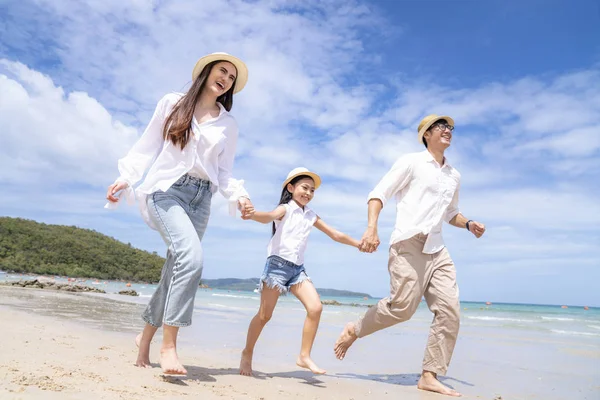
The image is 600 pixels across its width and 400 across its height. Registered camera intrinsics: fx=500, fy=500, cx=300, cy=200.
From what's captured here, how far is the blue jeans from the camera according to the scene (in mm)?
3145

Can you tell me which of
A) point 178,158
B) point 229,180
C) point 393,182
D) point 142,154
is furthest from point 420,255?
point 142,154

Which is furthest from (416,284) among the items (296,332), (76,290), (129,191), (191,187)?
(76,290)

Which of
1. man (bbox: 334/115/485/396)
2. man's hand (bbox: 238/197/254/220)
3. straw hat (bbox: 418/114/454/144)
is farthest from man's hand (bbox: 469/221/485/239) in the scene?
man's hand (bbox: 238/197/254/220)

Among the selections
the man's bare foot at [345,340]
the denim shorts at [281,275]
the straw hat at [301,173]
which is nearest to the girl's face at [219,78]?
the straw hat at [301,173]

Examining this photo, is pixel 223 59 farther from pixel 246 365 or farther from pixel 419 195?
pixel 246 365

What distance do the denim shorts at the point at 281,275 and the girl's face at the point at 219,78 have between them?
146 centimetres

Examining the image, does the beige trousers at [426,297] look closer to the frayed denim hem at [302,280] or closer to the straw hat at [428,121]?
the frayed denim hem at [302,280]

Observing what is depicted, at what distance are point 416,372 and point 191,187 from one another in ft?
10.8

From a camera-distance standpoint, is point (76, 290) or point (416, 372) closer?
point (416, 372)

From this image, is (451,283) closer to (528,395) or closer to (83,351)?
(528,395)

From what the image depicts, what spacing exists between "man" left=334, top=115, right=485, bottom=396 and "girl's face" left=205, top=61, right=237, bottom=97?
63.6 inches

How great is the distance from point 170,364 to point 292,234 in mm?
1661

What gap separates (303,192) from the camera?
14.9ft

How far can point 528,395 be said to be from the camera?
4.23 meters
